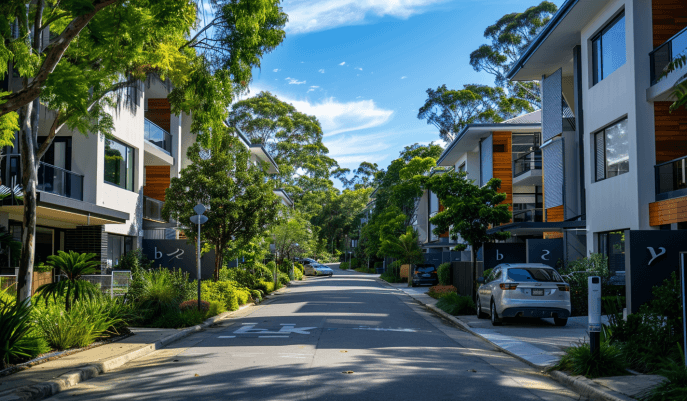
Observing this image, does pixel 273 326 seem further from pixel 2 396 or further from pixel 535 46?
pixel 535 46

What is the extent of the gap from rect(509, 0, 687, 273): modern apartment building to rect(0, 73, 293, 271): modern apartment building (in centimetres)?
1562

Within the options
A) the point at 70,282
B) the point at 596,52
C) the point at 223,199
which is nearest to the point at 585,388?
the point at 70,282

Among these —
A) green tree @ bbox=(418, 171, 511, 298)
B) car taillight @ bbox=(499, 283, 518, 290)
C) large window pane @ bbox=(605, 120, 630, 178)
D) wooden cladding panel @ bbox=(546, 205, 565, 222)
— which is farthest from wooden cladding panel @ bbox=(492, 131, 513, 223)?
car taillight @ bbox=(499, 283, 518, 290)

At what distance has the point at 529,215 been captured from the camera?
34625 mm

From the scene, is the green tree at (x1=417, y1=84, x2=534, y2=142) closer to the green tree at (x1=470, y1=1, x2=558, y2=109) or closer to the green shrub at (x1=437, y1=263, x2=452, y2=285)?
the green tree at (x1=470, y1=1, x2=558, y2=109)

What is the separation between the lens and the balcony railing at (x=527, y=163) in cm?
3303

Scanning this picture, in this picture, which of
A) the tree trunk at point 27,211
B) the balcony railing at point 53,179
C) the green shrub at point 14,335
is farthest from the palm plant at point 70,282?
the balcony railing at point 53,179

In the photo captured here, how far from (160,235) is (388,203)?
34425 millimetres

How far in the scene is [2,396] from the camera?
7152mm

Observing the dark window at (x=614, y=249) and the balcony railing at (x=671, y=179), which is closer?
the balcony railing at (x=671, y=179)

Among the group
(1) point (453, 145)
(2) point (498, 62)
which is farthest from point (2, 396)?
(2) point (498, 62)

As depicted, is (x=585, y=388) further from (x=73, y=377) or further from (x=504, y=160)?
(x=504, y=160)

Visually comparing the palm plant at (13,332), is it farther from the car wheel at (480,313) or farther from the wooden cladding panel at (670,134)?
the wooden cladding panel at (670,134)

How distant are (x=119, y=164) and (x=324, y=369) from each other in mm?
17865
